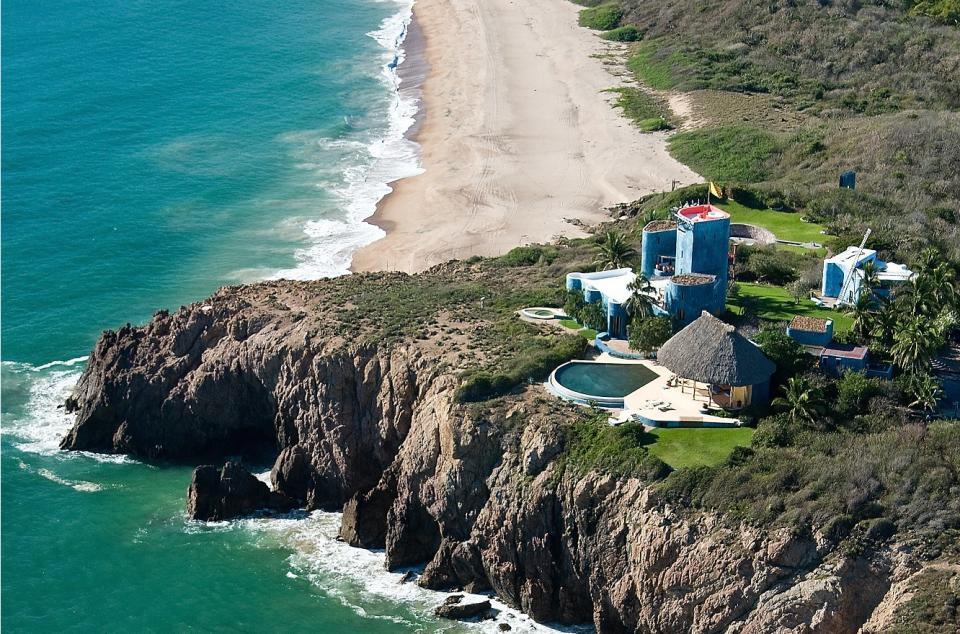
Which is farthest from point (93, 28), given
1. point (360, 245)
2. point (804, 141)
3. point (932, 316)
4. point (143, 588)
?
point (932, 316)

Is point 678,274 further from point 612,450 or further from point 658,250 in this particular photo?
point 612,450

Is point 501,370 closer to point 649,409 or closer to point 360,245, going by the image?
point 649,409

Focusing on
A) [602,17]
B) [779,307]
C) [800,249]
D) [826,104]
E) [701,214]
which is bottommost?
[779,307]

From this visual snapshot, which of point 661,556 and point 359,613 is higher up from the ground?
point 661,556

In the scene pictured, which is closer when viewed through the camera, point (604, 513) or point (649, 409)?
point (604, 513)

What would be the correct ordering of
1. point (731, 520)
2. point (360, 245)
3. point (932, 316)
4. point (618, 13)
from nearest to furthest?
point (731, 520)
point (932, 316)
point (360, 245)
point (618, 13)

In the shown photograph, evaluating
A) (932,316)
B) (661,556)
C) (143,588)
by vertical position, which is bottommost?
(143,588)

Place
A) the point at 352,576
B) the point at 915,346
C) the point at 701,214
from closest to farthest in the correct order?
the point at 915,346
the point at 352,576
the point at 701,214

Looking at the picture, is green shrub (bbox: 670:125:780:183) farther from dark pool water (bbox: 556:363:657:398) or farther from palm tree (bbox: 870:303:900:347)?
dark pool water (bbox: 556:363:657:398)

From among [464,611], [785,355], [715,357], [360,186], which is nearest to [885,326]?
[785,355]
